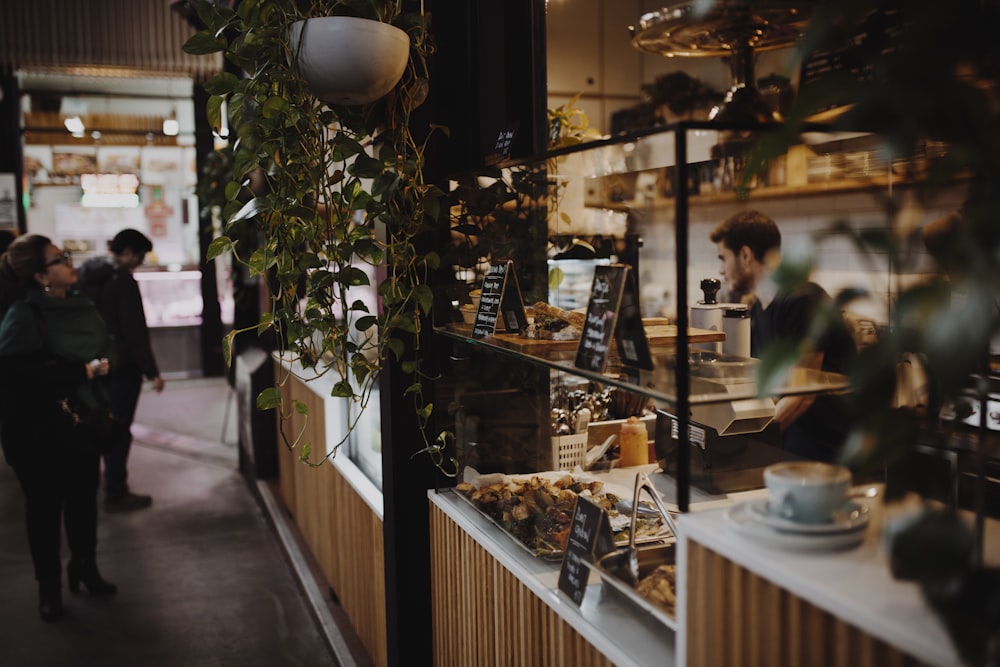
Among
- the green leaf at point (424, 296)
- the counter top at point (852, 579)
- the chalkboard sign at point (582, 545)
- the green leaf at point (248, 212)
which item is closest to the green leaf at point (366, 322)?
the green leaf at point (424, 296)

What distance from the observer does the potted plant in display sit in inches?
79.4

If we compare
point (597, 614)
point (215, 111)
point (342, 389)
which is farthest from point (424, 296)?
point (597, 614)

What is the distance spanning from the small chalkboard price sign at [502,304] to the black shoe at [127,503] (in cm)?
401

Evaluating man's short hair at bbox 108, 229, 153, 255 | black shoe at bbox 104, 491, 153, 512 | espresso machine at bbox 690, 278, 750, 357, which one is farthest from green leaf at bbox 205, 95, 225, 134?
black shoe at bbox 104, 491, 153, 512

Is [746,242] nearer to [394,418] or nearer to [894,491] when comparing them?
[394,418]

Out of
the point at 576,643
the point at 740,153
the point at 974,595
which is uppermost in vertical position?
the point at 740,153

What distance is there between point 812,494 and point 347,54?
4.39ft

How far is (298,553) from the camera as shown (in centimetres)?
423

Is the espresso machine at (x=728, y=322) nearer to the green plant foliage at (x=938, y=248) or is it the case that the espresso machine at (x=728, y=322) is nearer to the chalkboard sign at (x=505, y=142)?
the chalkboard sign at (x=505, y=142)

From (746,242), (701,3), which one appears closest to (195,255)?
(746,242)

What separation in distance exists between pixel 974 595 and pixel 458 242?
1.77 metres

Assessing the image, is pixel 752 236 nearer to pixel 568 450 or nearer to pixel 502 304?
pixel 568 450

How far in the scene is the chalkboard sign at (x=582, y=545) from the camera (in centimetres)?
166

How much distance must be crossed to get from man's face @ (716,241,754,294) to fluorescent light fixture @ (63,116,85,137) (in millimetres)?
8688
